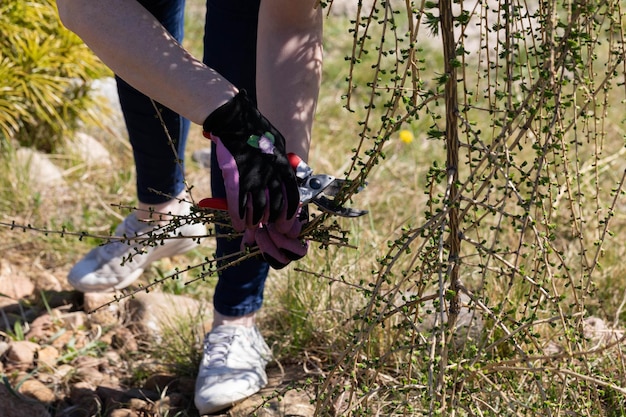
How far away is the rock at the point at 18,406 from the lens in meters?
1.98

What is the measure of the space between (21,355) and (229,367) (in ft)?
2.06

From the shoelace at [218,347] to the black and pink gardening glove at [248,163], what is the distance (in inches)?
25.6

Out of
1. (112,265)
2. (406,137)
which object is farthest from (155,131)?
(406,137)

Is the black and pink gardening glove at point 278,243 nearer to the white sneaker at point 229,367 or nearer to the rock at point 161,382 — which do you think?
the white sneaker at point 229,367

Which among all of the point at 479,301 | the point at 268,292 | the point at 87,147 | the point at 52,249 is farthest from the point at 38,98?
the point at 479,301

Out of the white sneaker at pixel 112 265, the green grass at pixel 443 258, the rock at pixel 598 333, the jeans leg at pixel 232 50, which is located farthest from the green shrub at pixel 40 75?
the rock at pixel 598 333

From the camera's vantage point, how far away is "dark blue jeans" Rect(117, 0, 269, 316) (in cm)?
181

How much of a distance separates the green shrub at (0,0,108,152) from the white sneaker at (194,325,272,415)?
57.7 inches

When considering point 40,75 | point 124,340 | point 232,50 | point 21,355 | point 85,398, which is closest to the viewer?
point 232,50

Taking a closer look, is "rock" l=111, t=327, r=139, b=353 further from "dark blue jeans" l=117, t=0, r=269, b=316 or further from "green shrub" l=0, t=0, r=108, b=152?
"green shrub" l=0, t=0, r=108, b=152

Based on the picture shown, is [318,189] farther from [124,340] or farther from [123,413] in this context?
[124,340]

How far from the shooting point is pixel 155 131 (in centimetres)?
209

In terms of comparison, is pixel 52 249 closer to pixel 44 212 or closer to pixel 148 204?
pixel 44 212

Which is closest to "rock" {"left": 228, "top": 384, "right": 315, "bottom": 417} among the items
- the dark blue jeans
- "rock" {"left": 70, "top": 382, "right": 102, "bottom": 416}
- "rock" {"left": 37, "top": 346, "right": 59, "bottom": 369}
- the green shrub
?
the dark blue jeans
